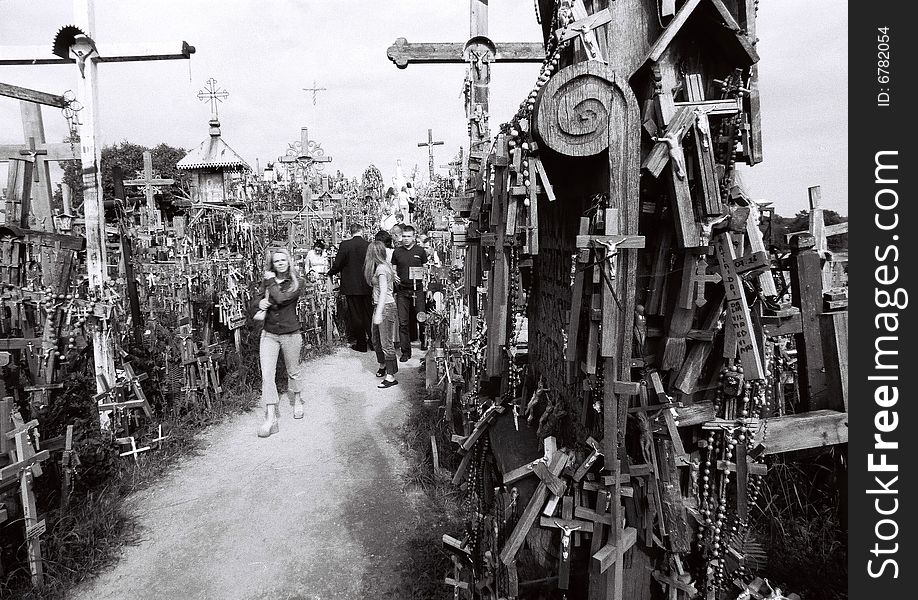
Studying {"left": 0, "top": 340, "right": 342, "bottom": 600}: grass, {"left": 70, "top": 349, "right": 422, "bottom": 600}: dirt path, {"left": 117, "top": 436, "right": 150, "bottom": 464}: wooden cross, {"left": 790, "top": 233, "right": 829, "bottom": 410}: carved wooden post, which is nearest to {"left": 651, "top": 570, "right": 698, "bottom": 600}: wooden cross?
{"left": 790, "top": 233, "right": 829, "bottom": 410}: carved wooden post

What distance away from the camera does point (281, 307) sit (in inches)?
188

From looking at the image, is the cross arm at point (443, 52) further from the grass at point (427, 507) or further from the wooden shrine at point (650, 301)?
the grass at point (427, 507)

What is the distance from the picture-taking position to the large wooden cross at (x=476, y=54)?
536cm

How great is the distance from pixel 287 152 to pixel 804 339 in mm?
16737

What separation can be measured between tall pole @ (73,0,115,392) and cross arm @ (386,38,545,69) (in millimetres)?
3336

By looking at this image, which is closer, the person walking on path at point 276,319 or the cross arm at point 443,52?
the person walking on path at point 276,319

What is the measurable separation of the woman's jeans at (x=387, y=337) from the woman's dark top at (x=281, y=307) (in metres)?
2.73

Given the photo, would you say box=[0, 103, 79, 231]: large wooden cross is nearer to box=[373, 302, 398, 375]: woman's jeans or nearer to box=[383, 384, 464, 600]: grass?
box=[373, 302, 398, 375]: woman's jeans

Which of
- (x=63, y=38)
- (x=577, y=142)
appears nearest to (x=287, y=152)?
(x=63, y=38)

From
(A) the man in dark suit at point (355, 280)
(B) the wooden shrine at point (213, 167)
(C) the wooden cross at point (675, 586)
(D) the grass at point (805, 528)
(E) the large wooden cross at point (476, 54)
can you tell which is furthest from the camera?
(B) the wooden shrine at point (213, 167)

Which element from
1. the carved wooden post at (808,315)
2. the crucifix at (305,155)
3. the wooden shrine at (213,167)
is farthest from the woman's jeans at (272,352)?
the wooden shrine at (213,167)

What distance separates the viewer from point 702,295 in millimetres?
2322

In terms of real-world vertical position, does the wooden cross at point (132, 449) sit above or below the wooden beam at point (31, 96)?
below

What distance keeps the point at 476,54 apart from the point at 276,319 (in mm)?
3231
